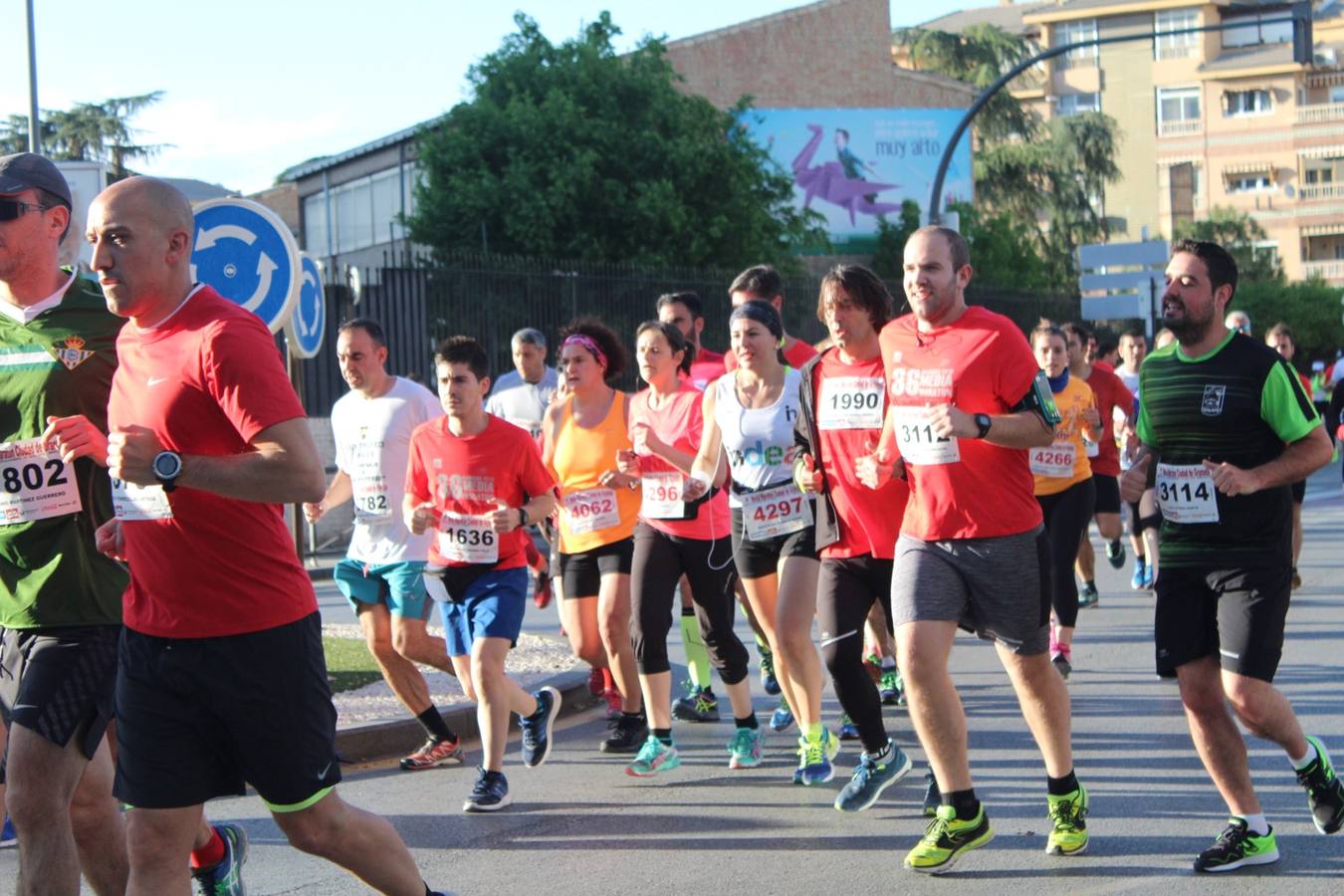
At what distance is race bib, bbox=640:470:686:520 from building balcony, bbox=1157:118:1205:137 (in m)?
78.1

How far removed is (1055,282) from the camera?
56.5 metres

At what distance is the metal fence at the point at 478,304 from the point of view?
22.5m

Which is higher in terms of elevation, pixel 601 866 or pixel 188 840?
pixel 188 840

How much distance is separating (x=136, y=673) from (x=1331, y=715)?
6189 millimetres

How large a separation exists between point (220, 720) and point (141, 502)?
1.84 ft

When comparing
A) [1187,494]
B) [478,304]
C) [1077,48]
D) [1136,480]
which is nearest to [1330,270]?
[1077,48]

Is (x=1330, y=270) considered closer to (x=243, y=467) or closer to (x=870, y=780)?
(x=870, y=780)

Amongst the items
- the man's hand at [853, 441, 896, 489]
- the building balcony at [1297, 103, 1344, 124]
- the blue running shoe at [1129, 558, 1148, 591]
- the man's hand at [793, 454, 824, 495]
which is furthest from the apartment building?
the man's hand at [853, 441, 896, 489]

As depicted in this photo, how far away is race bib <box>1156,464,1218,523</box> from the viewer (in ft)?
19.1

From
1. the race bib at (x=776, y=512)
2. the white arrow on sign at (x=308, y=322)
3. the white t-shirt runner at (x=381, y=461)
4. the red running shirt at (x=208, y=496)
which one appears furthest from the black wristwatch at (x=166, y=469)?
the white arrow on sign at (x=308, y=322)

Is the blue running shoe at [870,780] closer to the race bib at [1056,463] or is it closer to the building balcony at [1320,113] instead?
the race bib at [1056,463]

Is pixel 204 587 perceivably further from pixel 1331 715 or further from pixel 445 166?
pixel 445 166

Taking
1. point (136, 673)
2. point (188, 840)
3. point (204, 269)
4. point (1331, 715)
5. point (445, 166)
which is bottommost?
point (1331, 715)

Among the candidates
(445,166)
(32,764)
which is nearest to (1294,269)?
(445,166)
